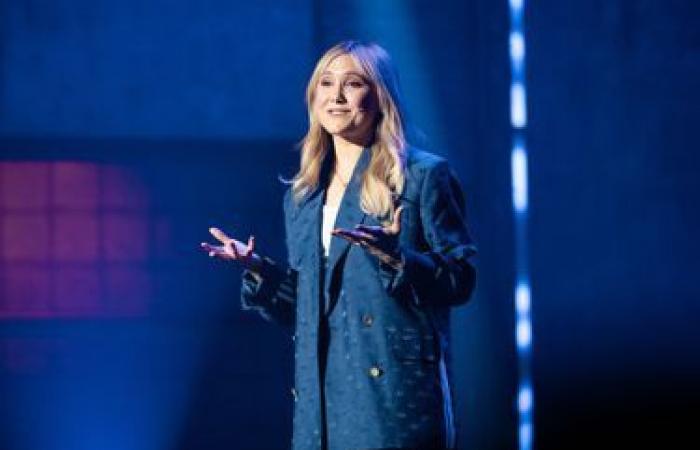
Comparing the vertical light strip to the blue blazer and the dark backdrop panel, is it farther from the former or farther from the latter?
the blue blazer

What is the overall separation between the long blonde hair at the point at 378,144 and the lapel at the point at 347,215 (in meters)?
0.02

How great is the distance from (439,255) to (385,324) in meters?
0.22

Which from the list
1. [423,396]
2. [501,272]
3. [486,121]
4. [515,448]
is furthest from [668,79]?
[423,396]

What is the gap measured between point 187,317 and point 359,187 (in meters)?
2.49

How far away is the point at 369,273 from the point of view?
9.48ft

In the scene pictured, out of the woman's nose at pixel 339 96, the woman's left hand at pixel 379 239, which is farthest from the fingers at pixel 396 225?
the woman's nose at pixel 339 96

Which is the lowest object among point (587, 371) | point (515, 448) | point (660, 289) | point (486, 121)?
point (515, 448)

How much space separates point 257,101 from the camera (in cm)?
518

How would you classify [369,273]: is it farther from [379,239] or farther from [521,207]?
[521,207]

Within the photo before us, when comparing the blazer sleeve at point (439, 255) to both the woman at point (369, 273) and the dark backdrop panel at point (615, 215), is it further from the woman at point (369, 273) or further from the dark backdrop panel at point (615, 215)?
the dark backdrop panel at point (615, 215)

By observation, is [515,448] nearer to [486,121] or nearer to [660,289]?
[660,289]

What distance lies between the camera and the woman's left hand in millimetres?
2656

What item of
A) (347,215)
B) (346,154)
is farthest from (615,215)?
(347,215)

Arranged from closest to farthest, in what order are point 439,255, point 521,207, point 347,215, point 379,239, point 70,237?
point 379,239 < point 439,255 < point 347,215 < point 521,207 < point 70,237
